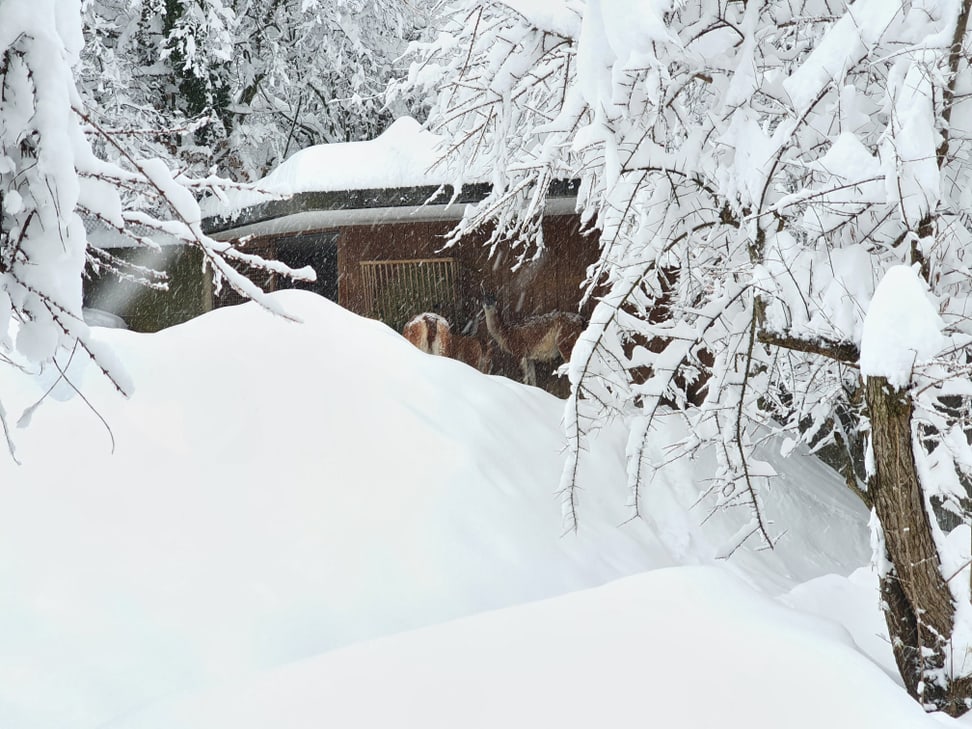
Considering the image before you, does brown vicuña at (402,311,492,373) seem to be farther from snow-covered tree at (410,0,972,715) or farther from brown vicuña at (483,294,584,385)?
snow-covered tree at (410,0,972,715)

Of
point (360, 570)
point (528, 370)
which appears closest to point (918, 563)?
point (360, 570)

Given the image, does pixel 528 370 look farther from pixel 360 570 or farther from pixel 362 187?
pixel 360 570

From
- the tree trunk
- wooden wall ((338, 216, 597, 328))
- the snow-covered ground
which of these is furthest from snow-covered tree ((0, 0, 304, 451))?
wooden wall ((338, 216, 597, 328))

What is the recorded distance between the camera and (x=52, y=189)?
1869mm

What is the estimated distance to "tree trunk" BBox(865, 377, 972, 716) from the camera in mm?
2895

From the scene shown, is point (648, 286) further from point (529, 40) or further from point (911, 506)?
point (911, 506)

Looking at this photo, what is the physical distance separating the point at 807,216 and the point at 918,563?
1193mm

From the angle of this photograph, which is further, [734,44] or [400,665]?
[734,44]

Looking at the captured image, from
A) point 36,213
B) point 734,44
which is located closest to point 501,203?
point 734,44

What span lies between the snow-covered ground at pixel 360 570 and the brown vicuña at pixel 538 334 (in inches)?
97.4

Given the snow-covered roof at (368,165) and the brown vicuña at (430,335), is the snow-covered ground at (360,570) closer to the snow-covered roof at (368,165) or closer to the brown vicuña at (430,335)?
the brown vicuña at (430,335)

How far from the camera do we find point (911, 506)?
9.64 ft

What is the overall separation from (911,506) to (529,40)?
2.30 m

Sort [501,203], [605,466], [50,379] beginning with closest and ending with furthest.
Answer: [50,379], [501,203], [605,466]
